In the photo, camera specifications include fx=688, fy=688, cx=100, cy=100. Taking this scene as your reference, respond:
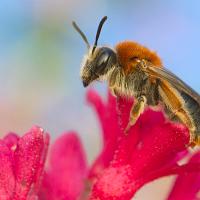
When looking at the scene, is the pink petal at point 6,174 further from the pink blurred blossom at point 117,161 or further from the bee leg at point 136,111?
the bee leg at point 136,111

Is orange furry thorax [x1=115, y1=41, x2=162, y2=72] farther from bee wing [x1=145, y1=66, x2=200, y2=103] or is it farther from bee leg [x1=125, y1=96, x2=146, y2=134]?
bee leg [x1=125, y1=96, x2=146, y2=134]

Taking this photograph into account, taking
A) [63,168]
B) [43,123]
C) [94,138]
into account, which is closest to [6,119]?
[43,123]

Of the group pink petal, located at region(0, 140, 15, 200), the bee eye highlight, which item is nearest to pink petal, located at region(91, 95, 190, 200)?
the bee eye highlight

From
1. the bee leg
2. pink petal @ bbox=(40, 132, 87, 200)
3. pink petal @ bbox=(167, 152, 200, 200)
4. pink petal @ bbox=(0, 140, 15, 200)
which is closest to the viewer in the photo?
pink petal @ bbox=(0, 140, 15, 200)

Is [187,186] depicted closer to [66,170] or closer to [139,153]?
[139,153]

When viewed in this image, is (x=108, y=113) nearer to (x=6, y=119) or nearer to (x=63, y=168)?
(x=63, y=168)

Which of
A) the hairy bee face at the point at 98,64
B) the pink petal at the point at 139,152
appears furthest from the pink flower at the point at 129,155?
the hairy bee face at the point at 98,64

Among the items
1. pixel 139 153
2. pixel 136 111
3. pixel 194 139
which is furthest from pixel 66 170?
pixel 194 139
